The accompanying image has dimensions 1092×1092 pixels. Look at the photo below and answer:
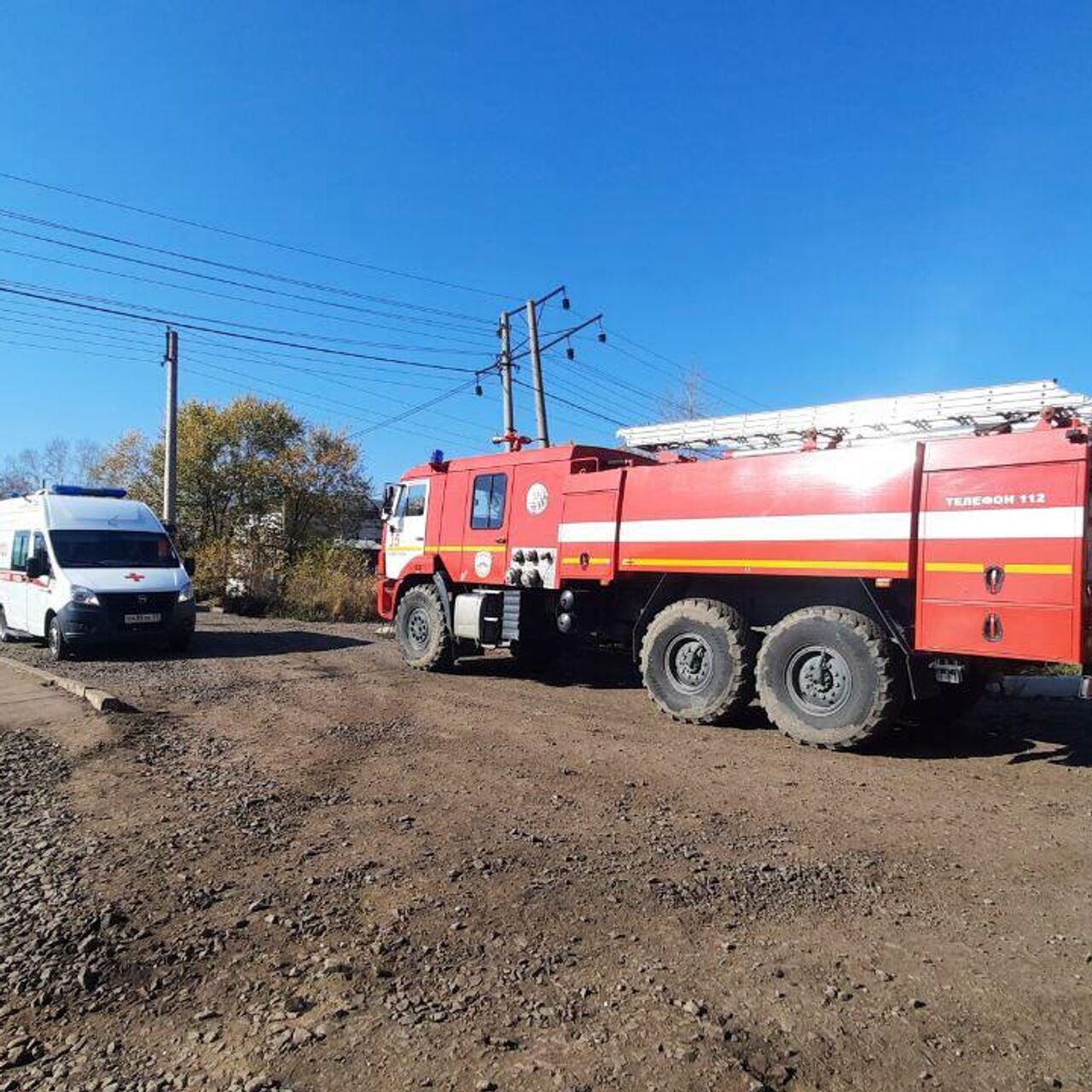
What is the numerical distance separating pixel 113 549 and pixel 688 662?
9398 millimetres

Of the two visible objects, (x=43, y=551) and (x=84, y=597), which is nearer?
(x=84, y=597)

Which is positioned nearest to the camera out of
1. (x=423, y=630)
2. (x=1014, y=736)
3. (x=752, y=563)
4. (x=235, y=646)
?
(x=1014, y=736)

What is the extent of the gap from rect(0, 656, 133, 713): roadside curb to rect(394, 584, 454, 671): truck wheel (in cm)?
395

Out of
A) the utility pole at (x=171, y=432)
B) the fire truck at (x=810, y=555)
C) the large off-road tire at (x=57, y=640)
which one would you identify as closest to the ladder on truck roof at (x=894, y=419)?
the fire truck at (x=810, y=555)

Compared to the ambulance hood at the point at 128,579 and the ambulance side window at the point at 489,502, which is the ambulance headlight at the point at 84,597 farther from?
the ambulance side window at the point at 489,502

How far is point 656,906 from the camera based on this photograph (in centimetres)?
367

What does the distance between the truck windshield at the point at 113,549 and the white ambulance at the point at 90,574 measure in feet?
0.04

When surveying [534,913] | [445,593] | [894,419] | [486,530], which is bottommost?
[534,913]

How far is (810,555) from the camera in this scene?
280 inches

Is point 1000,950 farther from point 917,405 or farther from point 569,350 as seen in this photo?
point 569,350

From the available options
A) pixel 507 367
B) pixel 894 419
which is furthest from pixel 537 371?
pixel 894 419

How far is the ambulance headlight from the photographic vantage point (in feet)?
37.6

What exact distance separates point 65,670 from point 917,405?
10845 mm

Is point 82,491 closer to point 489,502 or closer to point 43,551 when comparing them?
point 43,551
